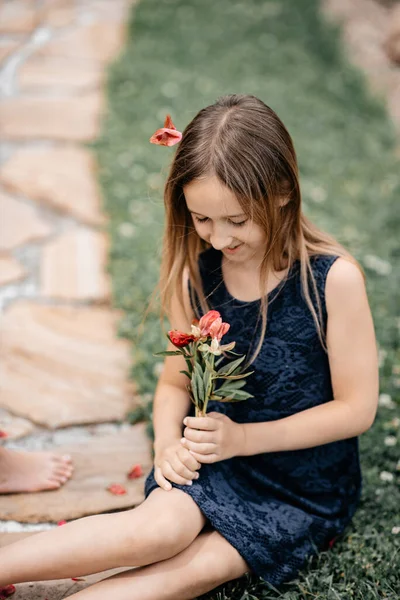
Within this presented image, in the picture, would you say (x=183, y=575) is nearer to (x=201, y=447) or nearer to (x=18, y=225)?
(x=201, y=447)

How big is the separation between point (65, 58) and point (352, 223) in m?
3.15

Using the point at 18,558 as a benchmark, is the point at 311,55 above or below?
above

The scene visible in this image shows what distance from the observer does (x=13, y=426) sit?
255 centimetres

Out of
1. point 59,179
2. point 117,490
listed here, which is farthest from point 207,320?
point 59,179

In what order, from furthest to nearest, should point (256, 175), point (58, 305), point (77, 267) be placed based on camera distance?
→ point (77, 267) < point (58, 305) < point (256, 175)

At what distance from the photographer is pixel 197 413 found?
72.2 inches

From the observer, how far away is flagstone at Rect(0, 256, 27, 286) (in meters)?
3.38

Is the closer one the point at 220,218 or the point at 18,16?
the point at 220,218

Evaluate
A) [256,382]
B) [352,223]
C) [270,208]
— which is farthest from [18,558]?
[352,223]

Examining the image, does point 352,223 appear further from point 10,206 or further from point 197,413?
point 197,413

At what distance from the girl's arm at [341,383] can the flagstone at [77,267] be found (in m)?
1.61

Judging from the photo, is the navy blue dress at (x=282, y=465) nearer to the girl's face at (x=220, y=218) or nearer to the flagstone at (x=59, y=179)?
the girl's face at (x=220, y=218)

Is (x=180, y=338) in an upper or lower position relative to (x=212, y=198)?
lower

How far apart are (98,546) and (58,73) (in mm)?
4663
